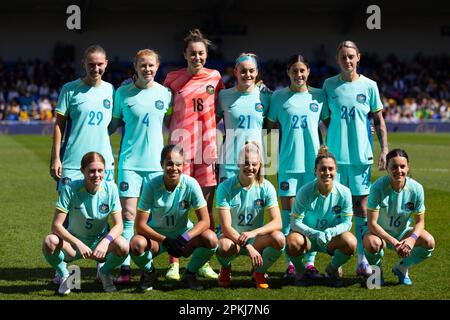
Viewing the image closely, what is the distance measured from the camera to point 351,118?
6.39m

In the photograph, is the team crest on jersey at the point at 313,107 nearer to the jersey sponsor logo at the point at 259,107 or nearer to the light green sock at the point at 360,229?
the jersey sponsor logo at the point at 259,107

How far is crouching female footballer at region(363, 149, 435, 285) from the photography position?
582cm

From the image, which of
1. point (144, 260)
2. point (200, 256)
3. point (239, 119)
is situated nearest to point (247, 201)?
point (200, 256)

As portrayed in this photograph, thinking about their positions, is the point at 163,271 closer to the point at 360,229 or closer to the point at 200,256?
the point at 200,256

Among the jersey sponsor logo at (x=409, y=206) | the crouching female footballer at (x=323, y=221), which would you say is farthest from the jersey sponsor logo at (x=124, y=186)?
the jersey sponsor logo at (x=409, y=206)

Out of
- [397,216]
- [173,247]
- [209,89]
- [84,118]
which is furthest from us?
[209,89]

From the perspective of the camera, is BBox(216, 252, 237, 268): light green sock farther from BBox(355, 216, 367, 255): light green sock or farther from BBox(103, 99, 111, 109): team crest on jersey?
BBox(103, 99, 111, 109): team crest on jersey

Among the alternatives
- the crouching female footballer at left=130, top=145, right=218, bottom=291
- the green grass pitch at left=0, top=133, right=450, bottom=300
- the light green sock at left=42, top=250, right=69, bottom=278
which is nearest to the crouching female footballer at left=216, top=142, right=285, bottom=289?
the crouching female footballer at left=130, top=145, right=218, bottom=291

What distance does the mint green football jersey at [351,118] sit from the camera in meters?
6.37

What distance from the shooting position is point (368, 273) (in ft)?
20.3

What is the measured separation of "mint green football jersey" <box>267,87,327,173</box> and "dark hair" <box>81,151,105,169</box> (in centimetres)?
157

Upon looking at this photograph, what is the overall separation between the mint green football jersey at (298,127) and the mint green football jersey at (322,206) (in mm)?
484

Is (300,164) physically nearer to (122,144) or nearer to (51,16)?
(122,144)

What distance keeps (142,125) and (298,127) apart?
4.18 ft
